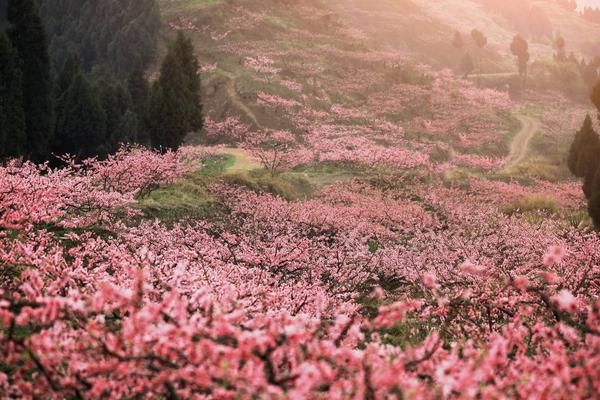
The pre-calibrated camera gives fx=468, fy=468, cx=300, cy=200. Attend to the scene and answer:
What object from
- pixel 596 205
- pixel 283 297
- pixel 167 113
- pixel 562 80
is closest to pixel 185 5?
pixel 167 113

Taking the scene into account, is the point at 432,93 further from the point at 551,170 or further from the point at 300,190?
the point at 300,190

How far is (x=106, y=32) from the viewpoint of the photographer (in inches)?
2341

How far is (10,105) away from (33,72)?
3.88 m

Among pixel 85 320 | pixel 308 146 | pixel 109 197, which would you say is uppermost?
pixel 85 320

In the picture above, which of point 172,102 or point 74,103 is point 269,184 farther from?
point 74,103

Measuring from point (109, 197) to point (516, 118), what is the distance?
5712cm

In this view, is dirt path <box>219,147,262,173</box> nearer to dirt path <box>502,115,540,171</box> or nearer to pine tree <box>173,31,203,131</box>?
pine tree <box>173,31,203,131</box>

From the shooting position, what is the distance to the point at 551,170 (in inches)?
1544

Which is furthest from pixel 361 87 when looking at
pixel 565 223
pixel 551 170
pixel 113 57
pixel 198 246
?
pixel 198 246

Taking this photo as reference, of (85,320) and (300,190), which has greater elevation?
(85,320)

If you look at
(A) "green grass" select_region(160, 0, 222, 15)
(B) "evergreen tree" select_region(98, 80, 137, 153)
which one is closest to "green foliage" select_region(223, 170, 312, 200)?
(B) "evergreen tree" select_region(98, 80, 137, 153)

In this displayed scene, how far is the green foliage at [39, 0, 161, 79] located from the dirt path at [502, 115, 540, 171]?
4285 centimetres

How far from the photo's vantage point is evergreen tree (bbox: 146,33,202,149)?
28031mm

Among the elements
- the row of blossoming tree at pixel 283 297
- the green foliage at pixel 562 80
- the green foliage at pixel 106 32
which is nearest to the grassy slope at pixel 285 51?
the row of blossoming tree at pixel 283 297
